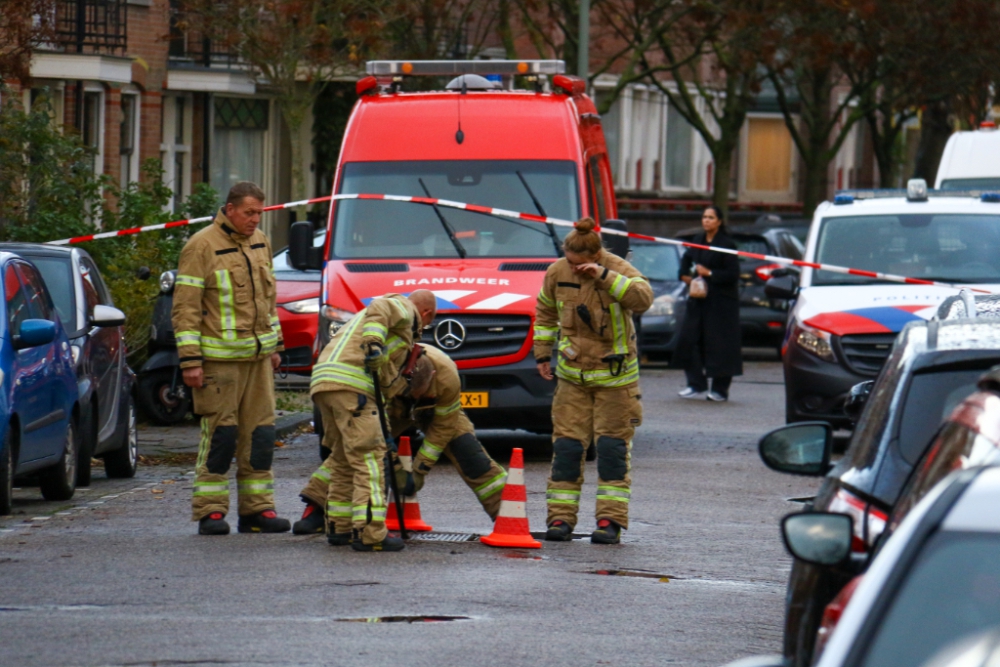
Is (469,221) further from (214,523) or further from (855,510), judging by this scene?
(855,510)

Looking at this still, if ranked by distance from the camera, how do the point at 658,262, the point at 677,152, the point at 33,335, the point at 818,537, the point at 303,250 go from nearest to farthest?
1. the point at 818,537
2. the point at 33,335
3. the point at 303,250
4. the point at 658,262
5. the point at 677,152

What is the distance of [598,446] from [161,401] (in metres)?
7.07

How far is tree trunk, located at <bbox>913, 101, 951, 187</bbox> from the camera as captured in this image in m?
Answer: 36.6

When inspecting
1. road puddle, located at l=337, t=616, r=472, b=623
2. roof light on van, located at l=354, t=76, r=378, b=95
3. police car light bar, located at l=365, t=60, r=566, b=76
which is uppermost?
police car light bar, located at l=365, t=60, r=566, b=76

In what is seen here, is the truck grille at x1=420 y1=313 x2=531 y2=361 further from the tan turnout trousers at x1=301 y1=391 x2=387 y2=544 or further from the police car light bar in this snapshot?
the tan turnout trousers at x1=301 y1=391 x2=387 y2=544

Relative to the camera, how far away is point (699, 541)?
9.87 metres

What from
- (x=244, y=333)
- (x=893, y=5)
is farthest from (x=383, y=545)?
(x=893, y=5)

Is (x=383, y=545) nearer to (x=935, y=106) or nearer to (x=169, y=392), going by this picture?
(x=169, y=392)

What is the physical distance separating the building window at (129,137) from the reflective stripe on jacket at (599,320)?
22.4 meters

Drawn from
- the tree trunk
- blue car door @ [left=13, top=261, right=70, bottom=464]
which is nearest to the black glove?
blue car door @ [left=13, top=261, right=70, bottom=464]

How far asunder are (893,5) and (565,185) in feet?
65.7

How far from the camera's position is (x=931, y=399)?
16.4 feet

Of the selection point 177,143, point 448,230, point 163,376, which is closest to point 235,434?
point 448,230

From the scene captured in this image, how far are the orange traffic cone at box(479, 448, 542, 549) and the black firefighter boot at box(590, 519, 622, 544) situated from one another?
436 millimetres
